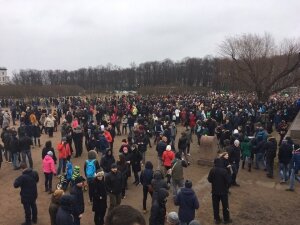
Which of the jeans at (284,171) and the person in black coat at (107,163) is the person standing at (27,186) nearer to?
the person in black coat at (107,163)

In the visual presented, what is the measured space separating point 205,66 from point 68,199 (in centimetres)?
9438

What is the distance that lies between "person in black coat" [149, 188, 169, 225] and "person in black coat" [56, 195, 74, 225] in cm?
184

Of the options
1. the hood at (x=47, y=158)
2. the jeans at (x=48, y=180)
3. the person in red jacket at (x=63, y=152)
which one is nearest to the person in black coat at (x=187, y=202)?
the hood at (x=47, y=158)

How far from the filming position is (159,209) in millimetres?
7602

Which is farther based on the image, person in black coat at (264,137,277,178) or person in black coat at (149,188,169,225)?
person in black coat at (264,137,277,178)

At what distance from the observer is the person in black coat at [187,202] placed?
7953 millimetres

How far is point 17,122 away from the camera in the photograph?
30219 mm

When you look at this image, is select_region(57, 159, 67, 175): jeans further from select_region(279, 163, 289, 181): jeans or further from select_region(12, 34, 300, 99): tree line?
select_region(12, 34, 300, 99): tree line

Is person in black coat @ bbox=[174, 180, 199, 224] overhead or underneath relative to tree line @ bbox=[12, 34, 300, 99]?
underneath

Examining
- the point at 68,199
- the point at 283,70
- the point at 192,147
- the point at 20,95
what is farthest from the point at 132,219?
the point at 20,95

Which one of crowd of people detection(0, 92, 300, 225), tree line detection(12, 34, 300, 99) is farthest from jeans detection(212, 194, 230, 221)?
tree line detection(12, 34, 300, 99)

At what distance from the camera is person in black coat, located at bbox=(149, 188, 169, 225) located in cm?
754

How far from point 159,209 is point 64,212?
213 cm

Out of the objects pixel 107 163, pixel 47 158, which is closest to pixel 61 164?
pixel 47 158
